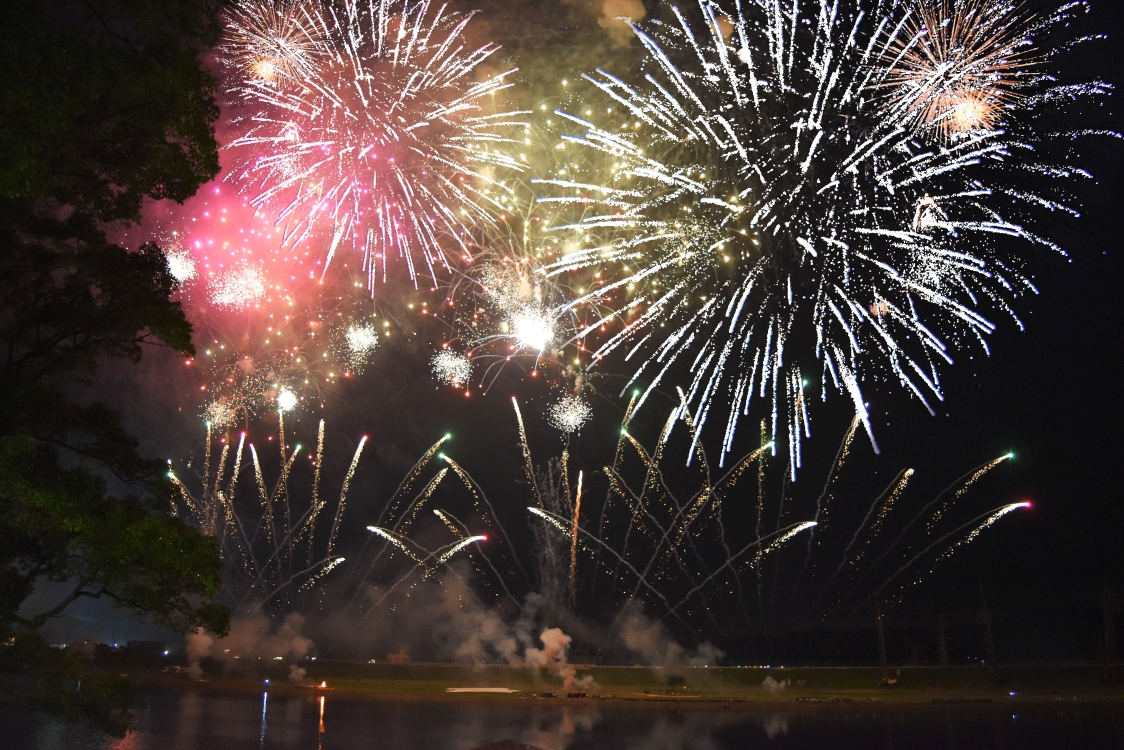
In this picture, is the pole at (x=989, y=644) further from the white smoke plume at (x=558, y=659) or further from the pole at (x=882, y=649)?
the white smoke plume at (x=558, y=659)

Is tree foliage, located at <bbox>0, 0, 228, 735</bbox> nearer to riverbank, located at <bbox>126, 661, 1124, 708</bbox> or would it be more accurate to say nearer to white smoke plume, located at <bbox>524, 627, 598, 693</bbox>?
riverbank, located at <bbox>126, 661, 1124, 708</bbox>

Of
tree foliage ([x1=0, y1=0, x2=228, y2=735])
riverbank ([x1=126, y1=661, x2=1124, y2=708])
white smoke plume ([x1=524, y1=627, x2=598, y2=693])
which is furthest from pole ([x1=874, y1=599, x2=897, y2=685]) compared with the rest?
tree foliage ([x1=0, y1=0, x2=228, y2=735])

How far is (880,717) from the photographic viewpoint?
1672 inches

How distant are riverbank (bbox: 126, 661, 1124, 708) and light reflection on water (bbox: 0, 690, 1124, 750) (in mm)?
3326

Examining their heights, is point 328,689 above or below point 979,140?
below

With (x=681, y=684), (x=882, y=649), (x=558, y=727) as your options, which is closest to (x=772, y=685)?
(x=681, y=684)

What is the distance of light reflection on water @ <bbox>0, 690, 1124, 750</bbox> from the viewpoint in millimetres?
28080

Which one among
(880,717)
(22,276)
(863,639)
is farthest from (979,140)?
(863,639)

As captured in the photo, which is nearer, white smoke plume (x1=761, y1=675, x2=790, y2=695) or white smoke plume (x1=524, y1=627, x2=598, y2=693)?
white smoke plume (x1=761, y1=675, x2=790, y2=695)

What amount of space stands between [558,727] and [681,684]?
22362 mm

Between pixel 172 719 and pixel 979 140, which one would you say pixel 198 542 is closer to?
pixel 979 140

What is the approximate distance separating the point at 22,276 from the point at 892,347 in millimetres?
18590

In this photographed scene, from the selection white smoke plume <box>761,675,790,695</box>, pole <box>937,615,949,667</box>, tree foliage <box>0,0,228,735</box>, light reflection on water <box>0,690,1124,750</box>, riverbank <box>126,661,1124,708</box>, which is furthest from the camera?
pole <box>937,615,949,667</box>

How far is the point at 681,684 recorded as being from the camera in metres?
55.2
